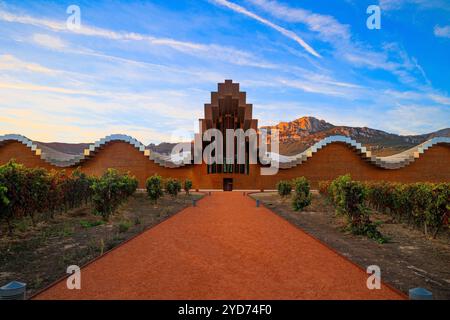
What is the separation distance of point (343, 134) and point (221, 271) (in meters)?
144

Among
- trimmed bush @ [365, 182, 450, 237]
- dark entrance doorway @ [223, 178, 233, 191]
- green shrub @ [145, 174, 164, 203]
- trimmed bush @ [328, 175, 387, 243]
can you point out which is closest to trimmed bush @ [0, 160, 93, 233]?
green shrub @ [145, 174, 164, 203]

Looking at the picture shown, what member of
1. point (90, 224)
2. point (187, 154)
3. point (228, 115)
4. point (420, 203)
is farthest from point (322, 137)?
point (90, 224)

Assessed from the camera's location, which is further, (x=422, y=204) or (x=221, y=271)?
(x=422, y=204)

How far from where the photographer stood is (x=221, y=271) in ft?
23.8

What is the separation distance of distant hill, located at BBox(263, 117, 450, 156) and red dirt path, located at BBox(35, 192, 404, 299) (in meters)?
99.9

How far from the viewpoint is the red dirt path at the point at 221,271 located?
19.3 ft

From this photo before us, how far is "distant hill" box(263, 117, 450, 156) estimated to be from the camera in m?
115

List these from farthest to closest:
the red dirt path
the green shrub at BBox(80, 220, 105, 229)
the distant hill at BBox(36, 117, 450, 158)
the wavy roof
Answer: the distant hill at BBox(36, 117, 450, 158)
the wavy roof
the green shrub at BBox(80, 220, 105, 229)
the red dirt path

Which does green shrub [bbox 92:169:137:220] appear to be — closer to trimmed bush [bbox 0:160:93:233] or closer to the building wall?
trimmed bush [bbox 0:160:93:233]

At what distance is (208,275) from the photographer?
6.94m

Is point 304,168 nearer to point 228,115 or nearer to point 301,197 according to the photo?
point 228,115
